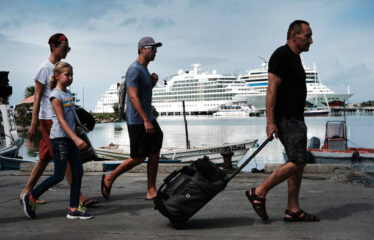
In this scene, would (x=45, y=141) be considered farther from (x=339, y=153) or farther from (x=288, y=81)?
(x=339, y=153)

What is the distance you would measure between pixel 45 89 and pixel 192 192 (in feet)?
6.67

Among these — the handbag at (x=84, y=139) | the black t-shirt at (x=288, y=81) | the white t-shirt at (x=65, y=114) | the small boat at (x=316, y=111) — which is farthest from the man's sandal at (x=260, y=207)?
the small boat at (x=316, y=111)

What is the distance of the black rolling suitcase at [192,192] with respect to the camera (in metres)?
3.88

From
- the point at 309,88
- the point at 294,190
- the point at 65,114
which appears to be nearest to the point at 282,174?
the point at 294,190

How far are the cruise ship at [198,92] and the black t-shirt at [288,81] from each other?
128 m

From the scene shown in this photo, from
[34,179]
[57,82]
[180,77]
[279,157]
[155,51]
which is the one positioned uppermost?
[180,77]

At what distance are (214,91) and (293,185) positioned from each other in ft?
436

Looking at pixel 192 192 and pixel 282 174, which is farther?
pixel 282 174

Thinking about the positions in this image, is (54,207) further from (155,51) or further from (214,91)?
(214,91)

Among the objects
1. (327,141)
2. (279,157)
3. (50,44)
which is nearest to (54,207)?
(50,44)

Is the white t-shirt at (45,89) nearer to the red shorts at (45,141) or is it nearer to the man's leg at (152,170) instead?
the red shorts at (45,141)

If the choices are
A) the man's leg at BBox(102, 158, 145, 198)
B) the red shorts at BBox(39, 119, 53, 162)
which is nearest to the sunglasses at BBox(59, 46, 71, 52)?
the red shorts at BBox(39, 119, 53, 162)

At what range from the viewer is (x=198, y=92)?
13888cm

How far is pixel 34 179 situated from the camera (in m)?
4.98
